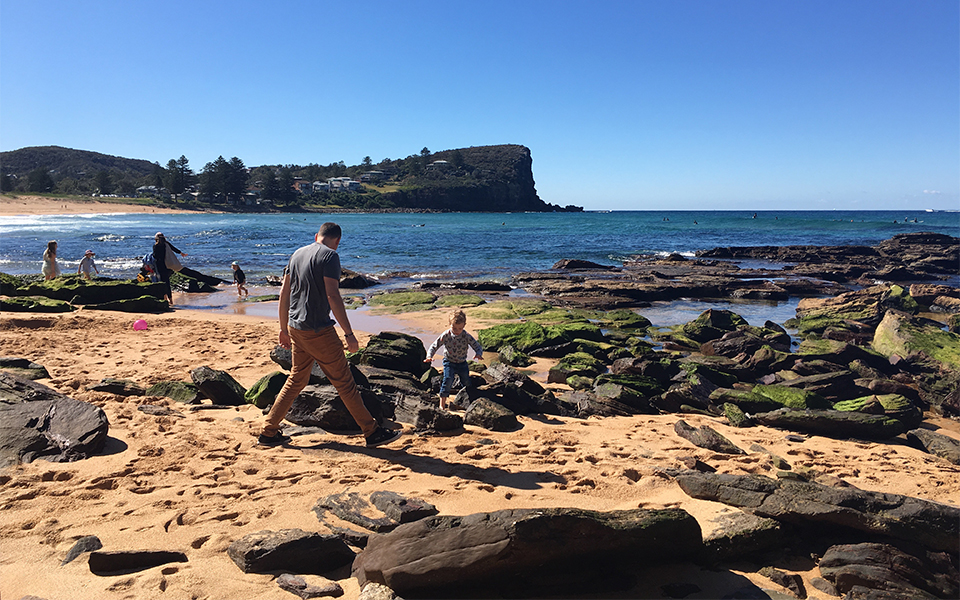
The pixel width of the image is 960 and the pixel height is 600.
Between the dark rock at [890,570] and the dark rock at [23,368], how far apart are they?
30.5 ft

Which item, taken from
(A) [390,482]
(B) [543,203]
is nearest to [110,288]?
(A) [390,482]

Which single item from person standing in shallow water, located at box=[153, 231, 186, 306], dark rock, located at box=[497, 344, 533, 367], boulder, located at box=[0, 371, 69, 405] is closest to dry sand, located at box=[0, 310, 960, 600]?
boulder, located at box=[0, 371, 69, 405]

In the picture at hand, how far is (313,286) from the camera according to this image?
5312 millimetres

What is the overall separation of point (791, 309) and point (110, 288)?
21.6 m

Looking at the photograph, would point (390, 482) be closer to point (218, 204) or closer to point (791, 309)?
point (791, 309)

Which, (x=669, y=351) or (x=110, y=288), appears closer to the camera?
(x=669, y=351)

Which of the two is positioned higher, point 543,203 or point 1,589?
point 543,203

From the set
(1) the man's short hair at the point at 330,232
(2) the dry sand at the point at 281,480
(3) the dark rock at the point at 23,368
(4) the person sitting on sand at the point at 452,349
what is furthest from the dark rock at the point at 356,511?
(3) the dark rock at the point at 23,368

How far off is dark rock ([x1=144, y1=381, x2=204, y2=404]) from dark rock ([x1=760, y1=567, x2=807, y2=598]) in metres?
6.53

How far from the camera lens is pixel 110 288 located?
15172 mm

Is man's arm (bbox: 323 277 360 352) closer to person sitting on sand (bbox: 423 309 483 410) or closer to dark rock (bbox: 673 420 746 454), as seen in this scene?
person sitting on sand (bbox: 423 309 483 410)

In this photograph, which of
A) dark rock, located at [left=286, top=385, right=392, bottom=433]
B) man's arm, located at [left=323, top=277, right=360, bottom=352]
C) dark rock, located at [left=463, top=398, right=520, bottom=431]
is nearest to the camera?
man's arm, located at [left=323, top=277, right=360, bottom=352]

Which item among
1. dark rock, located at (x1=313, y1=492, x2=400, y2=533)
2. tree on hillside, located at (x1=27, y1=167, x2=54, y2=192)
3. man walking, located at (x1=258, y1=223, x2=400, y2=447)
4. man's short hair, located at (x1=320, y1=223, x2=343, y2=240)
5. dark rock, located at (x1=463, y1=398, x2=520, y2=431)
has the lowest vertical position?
dark rock, located at (x1=463, y1=398, x2=520, y2=431)

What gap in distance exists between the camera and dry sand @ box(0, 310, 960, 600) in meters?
3.50
